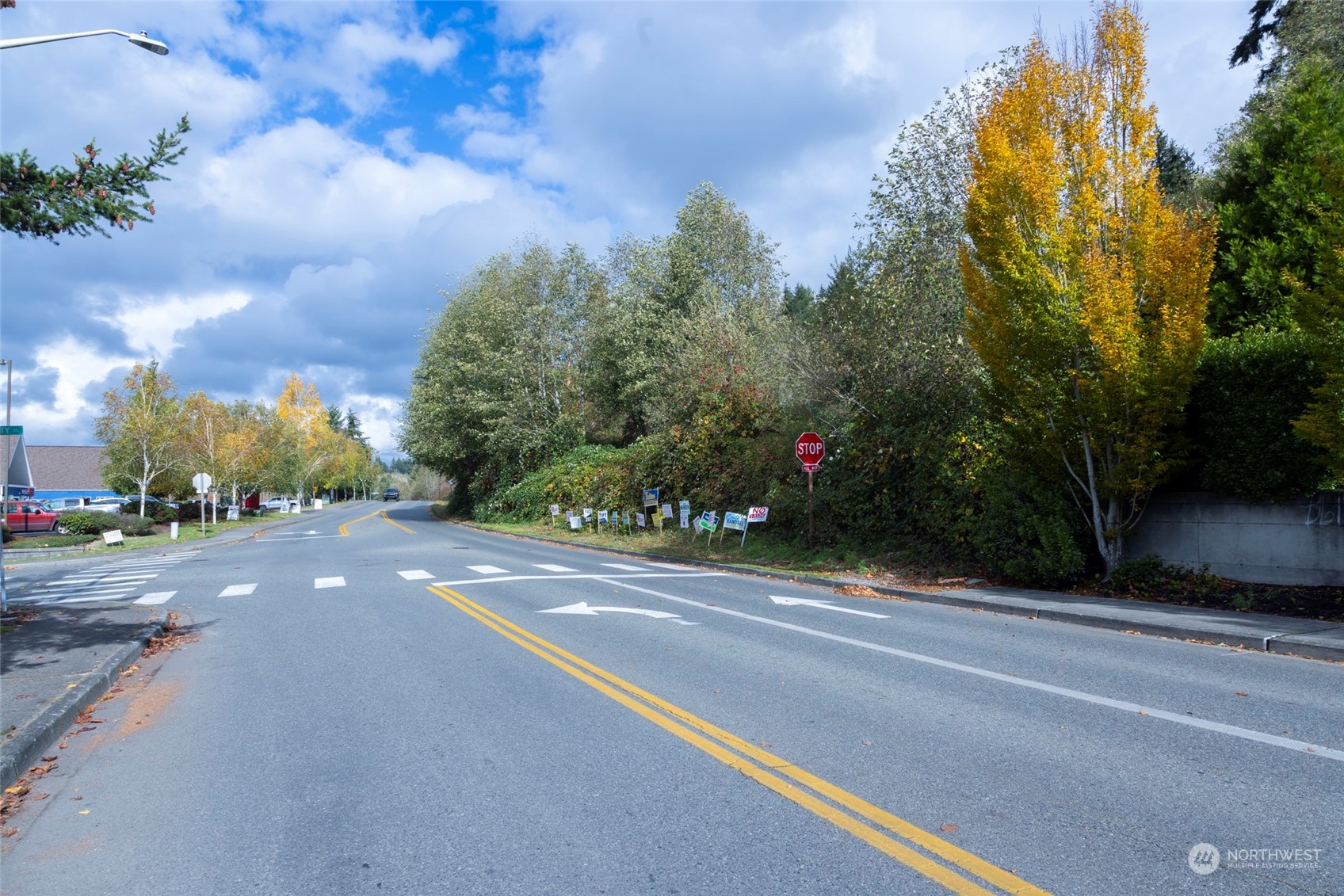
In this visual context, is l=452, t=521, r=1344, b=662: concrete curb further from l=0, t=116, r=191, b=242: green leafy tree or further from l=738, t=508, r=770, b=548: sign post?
l=0, t=116, r=191, b=242: green leafy tree

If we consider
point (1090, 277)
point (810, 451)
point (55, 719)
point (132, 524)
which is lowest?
point (55, 719)

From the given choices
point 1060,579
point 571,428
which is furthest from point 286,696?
point 571,428

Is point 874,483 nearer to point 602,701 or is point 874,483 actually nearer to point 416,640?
point 416,640

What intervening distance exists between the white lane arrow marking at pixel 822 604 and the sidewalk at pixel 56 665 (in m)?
8.46

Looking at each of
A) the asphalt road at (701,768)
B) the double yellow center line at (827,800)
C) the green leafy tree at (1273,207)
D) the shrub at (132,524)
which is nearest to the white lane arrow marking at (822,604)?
the asphalt road at (701,768)

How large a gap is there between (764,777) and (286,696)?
4551mm

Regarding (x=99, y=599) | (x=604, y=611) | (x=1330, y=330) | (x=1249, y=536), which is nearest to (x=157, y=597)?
(x=99, y=599)

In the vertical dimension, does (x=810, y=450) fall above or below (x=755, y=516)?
above

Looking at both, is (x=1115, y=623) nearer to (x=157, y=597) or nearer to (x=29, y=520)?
(x=157, y=597)

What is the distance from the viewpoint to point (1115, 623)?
10188 millimetres

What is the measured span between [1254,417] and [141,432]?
44800 mm

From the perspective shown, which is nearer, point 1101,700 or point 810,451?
point 1101,700

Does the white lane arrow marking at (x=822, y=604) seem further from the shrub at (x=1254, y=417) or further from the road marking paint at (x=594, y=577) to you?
the shrub at (x=1254, y=417)

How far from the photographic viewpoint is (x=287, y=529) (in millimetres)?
44156
